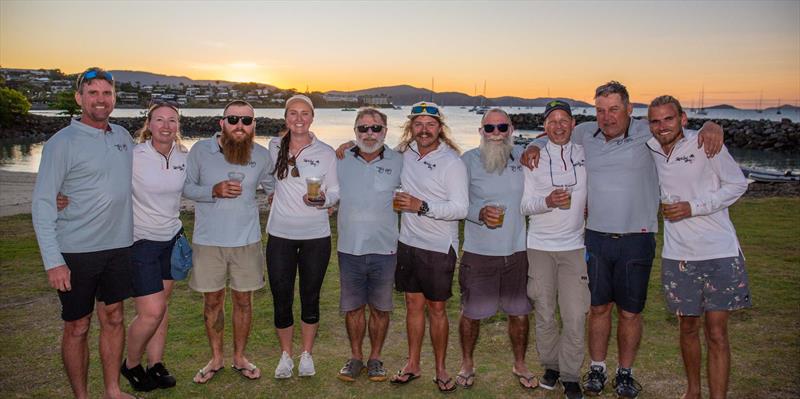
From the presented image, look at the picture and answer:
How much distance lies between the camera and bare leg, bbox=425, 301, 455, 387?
18.8 ft

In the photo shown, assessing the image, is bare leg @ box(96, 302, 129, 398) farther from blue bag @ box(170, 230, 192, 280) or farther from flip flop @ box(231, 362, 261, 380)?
flip flop @ box(231, 362, 261, 380)

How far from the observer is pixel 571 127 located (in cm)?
556

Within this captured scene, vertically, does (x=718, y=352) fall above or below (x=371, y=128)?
below

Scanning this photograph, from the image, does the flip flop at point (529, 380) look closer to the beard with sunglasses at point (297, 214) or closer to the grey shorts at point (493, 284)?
the grey shorts at point (493, 284)

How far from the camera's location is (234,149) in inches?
221

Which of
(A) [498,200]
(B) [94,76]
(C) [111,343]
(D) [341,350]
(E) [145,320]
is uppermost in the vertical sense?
(B) [94,76]

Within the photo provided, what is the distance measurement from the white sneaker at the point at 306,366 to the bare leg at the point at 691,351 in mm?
3860

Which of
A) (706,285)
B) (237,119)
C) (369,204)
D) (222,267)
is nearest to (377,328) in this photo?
(369,204)

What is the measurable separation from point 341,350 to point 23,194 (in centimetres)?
2118

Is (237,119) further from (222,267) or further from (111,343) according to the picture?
(111,343)

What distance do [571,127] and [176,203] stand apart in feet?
13.6

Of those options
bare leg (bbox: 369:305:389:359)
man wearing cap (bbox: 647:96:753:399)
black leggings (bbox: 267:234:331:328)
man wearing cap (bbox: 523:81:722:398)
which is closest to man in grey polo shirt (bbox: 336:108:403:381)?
bare leg (bbox: 369:305:389:359)

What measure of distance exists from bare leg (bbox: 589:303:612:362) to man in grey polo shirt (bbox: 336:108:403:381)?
2150 mm

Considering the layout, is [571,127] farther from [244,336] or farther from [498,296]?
[244,336]
